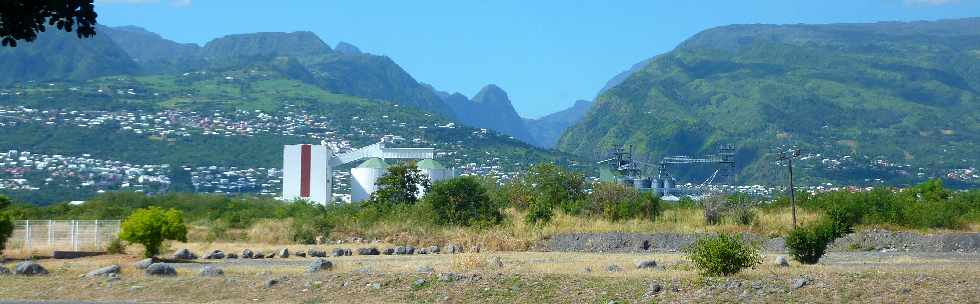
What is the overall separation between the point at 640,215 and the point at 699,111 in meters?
131

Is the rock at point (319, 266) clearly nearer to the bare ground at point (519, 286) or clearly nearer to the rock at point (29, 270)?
the bare ground at point (519, 286)

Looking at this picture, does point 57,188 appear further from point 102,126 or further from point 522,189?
point 522,189

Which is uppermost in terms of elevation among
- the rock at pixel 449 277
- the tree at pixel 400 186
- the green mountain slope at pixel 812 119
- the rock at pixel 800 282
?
the green mountain slope at pixel 812 119

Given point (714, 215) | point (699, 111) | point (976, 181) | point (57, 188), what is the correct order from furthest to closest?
point (699, 111), point (976, 181), point (57, 188), point (714, 215)

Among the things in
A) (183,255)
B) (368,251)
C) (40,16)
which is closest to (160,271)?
(183,255)

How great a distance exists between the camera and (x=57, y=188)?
99312mm

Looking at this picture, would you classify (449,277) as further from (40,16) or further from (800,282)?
(40,16)

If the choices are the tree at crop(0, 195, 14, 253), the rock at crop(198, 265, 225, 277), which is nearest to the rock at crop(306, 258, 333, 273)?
the rock at crop(198, 265, 225, 277)

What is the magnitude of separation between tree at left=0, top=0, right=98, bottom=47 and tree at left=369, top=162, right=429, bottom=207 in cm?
4309

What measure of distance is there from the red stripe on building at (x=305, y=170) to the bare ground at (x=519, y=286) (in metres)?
54.6

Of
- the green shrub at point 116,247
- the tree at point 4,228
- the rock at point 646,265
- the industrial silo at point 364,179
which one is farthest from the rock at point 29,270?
the industrial silo at point 364,179

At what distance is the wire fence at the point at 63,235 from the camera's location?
37.1 m

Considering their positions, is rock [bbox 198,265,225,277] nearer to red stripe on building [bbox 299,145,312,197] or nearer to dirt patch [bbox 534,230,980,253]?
dirt patch [bbox 534,230,980,253]

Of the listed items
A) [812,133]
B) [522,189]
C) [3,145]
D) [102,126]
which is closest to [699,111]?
[812,133]
